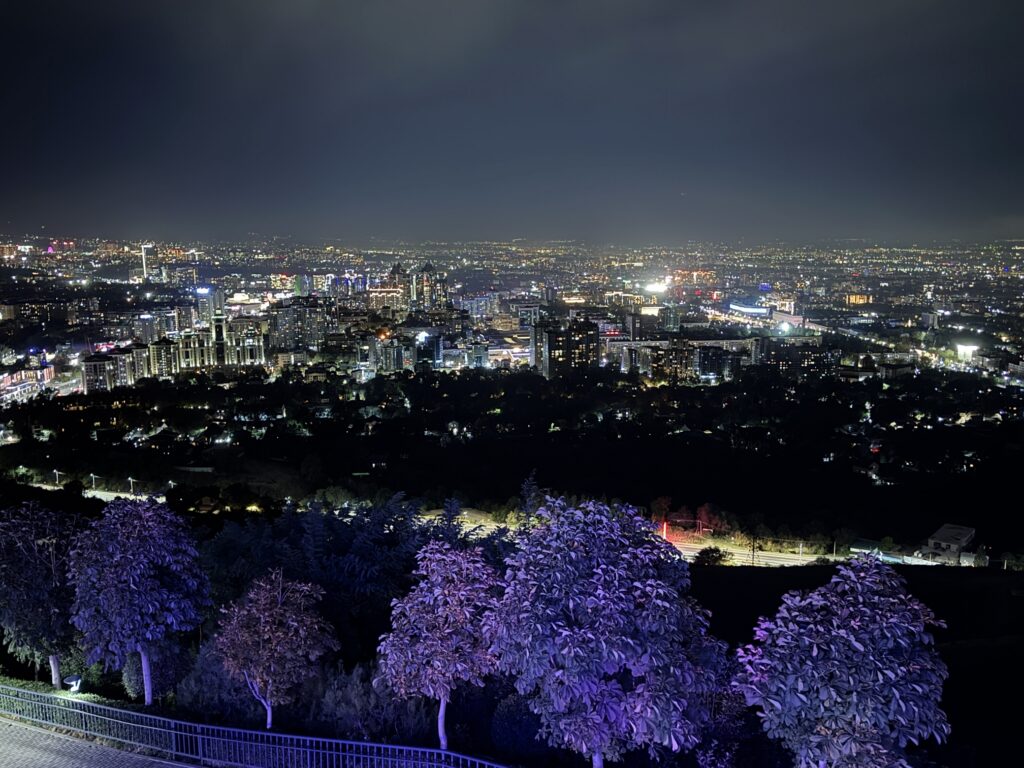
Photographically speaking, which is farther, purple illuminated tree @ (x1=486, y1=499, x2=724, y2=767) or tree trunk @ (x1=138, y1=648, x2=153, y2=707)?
tree trunk @ (x1=138, y1=648, x2=153, y2=707)

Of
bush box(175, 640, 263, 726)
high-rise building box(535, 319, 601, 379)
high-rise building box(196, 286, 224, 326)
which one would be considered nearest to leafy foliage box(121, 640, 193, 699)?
bush box(175, 640, 263, 726)

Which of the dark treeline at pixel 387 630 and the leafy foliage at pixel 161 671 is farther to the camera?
the leafy foliage at pixel 161 671

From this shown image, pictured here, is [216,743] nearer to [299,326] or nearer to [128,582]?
[128,582]

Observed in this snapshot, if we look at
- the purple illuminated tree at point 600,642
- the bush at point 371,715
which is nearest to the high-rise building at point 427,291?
the bush at point 371,715

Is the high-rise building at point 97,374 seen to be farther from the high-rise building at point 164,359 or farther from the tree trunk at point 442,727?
the tree trunk at point 442,727

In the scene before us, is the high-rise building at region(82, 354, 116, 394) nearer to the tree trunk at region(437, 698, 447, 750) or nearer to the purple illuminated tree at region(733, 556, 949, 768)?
the tree trunk at region(437, 698, 447, 750)

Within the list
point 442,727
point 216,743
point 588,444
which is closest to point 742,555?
point 588,444

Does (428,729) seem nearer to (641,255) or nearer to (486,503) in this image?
(486,503)
